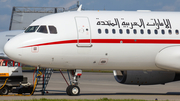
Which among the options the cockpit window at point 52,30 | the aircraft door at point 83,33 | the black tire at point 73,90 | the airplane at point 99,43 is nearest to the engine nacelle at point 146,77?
the airplane at point 99,43

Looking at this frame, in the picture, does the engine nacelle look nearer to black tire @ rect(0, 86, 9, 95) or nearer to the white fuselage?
the white fuselage

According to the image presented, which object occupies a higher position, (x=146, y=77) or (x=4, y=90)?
(x=146, y=77)

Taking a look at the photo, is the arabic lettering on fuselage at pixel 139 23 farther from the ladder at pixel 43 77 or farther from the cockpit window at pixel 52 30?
the ladder at pixel 43 77

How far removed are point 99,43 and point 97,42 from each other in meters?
0.13

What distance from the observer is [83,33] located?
699 inches

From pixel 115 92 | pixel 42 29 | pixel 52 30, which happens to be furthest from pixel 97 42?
pixel 115 92

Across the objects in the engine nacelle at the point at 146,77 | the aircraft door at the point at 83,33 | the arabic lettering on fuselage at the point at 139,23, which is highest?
the arabic lettering on fuselage at the point at 139,23

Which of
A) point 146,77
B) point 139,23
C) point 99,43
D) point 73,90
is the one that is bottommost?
point 73,90

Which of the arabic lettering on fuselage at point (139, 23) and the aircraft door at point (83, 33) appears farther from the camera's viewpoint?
the arabic lettering on fuselage at point (139, 23)

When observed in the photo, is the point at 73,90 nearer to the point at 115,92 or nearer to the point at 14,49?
the point at 14,49

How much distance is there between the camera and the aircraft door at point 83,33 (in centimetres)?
1764

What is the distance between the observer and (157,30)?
18734 millimetres

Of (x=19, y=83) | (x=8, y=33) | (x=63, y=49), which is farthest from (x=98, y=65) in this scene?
(x=8, y=33)

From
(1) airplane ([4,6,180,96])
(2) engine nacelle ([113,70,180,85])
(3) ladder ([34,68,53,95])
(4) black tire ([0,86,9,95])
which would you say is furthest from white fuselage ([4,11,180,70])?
(4) black tire ([0,86,9,95])
